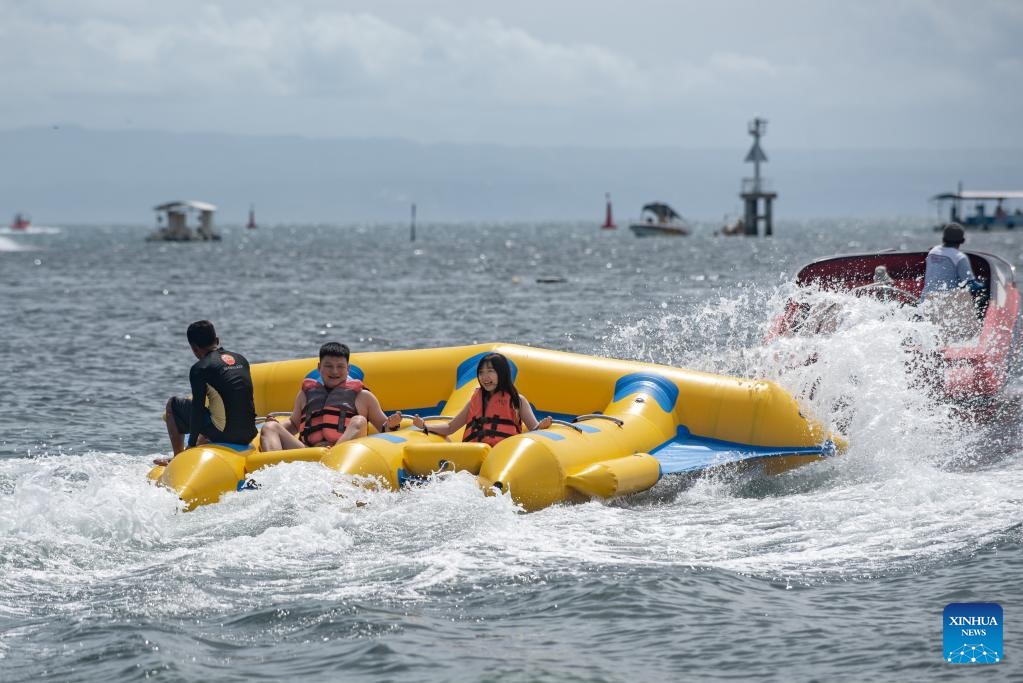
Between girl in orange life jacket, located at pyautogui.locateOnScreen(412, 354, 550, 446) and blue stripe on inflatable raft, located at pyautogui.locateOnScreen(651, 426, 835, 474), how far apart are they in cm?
96

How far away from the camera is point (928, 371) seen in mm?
11383

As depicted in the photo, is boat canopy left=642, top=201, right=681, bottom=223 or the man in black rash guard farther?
boat canopy left=642, top=201, right=681, bottom=223

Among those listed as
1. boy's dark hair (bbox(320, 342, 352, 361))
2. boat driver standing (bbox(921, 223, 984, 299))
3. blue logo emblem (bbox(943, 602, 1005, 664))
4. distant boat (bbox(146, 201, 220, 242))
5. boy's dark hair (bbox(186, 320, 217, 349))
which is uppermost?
distant boat (bbox(146, 201, 220, 242))

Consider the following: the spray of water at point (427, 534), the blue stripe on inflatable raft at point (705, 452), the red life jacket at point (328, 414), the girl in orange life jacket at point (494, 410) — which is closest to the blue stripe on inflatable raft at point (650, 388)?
the blue stripe on inflatable raft at point (705, 452)

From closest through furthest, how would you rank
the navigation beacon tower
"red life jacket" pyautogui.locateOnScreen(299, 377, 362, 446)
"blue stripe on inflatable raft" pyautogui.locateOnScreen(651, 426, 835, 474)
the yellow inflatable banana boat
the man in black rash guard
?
1. the yellow inflatable banana boat
2. the man in black rash guard
3. "red life jacket" pyautogui.locateOnScreen(299, 377, 362, 446)
4. "blue stripe on inflatable raft" pyautogui.locateOnScreen(651, 426, 835, 474)
5. the navigation beacon tower

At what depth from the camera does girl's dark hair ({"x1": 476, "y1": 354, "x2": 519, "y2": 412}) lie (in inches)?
337

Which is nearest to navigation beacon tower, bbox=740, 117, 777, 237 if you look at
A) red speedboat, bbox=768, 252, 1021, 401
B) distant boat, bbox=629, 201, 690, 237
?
distant boat, bbox=629, 201, 690, 237

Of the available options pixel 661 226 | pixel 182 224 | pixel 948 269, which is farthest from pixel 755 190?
pixel 948 269

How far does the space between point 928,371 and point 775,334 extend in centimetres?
145

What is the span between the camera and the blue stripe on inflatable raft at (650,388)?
31.1 feet

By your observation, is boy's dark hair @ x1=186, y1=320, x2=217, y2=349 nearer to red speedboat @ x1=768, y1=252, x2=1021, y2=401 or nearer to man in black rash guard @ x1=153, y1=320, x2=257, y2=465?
man in black rash guard @ x1=153, y1=320, x2=257, y2=465

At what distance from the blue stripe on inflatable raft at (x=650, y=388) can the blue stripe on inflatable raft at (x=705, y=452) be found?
233 mm

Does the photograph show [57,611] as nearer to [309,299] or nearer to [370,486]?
[370,486]

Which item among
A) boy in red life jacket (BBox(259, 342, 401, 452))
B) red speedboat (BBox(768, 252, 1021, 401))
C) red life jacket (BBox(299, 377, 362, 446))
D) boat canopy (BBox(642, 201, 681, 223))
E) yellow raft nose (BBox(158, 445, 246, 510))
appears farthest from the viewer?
boat canopy (BBox(642, 201, 681, 223))
